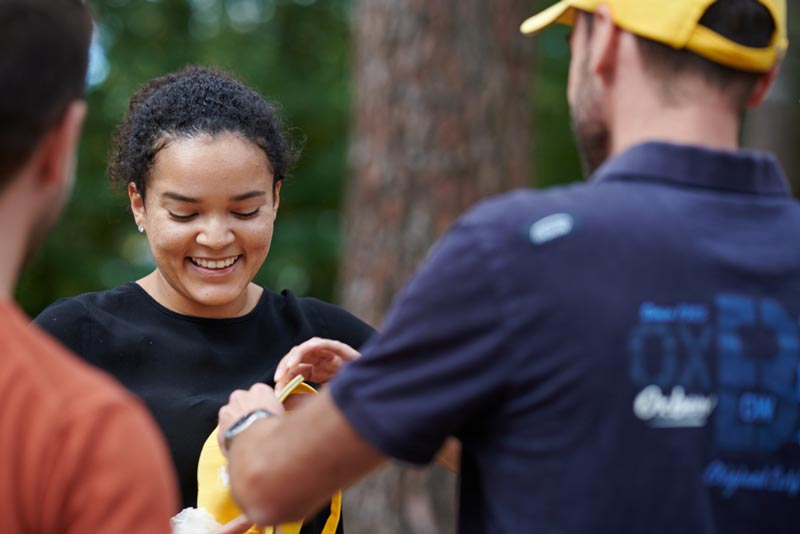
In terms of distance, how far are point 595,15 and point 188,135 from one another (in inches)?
49.1

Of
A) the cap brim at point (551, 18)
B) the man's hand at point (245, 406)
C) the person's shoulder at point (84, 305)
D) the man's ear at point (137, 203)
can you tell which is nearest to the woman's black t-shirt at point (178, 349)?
the person's shoulder at point (84, 305)

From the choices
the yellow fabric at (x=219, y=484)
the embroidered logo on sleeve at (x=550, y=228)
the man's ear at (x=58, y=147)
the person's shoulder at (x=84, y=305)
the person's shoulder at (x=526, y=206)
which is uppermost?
the man's ear at (x=58, y=147)

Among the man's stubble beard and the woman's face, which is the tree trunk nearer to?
the woman's face

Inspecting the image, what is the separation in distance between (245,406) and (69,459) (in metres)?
0.81

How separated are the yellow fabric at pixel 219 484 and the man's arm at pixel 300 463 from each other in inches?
21.1

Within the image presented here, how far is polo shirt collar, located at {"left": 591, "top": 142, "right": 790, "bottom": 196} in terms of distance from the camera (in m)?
2.08

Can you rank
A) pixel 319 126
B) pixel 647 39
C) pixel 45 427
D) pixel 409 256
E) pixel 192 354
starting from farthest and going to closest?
1. pixel 319 126
2. pixel 409 256
3. pixel 192 354
4. pixel 647 39
5. pixel 45 427

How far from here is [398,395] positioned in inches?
77.7

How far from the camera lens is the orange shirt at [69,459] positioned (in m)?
1.56

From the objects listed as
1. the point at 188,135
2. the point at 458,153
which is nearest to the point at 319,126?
the point at 458,153

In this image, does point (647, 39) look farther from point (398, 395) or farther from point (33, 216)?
point (33, 216)

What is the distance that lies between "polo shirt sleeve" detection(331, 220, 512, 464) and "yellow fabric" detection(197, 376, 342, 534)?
72 cm

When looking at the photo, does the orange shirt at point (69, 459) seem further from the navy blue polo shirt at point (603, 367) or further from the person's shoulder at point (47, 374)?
the navy blue polo shirt at point (603, 367)

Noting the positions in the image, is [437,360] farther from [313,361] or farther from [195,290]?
[195,290]
